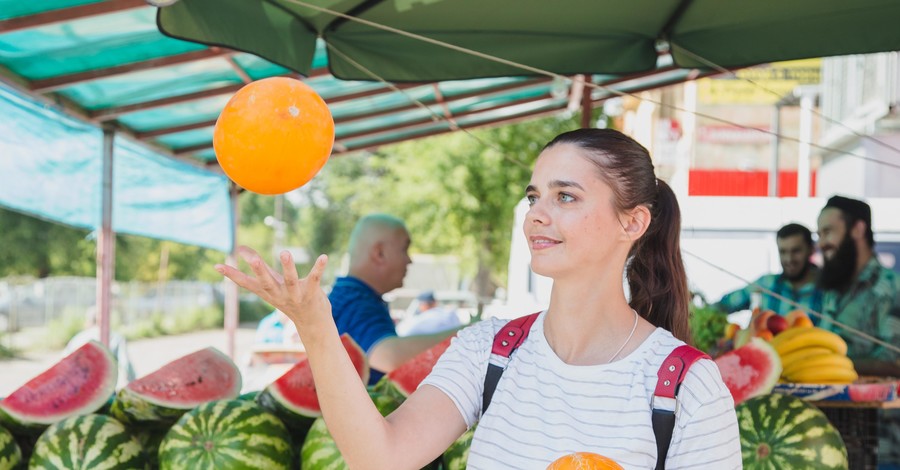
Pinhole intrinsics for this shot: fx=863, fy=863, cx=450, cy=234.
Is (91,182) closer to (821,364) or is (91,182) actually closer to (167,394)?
(167,394)

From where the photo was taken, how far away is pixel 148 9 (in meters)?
4.25

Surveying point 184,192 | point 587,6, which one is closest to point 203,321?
point 184,192

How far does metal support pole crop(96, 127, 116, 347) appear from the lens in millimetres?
6324

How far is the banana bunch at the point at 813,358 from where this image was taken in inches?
137

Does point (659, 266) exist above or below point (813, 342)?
above

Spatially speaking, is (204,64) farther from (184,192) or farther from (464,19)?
(184,192)

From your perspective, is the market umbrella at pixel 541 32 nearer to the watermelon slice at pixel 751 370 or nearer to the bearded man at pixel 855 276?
the watermelon slice at pixel 751 370

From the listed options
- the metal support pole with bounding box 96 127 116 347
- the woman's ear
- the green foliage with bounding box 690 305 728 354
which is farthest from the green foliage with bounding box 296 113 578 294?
the woman's ear

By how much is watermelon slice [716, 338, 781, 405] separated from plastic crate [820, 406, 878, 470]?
1.96 feet

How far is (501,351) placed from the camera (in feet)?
6.96

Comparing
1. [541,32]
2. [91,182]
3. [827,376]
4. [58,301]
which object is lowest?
[58,301]

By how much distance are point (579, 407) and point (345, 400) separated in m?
0.54

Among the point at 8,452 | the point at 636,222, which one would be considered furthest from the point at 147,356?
the point at 636,222

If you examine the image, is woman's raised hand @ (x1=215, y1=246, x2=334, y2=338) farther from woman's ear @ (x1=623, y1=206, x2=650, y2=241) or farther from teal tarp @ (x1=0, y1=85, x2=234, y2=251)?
teal tarp @ (x1=0, y1=85, x2=234, y2=251)
